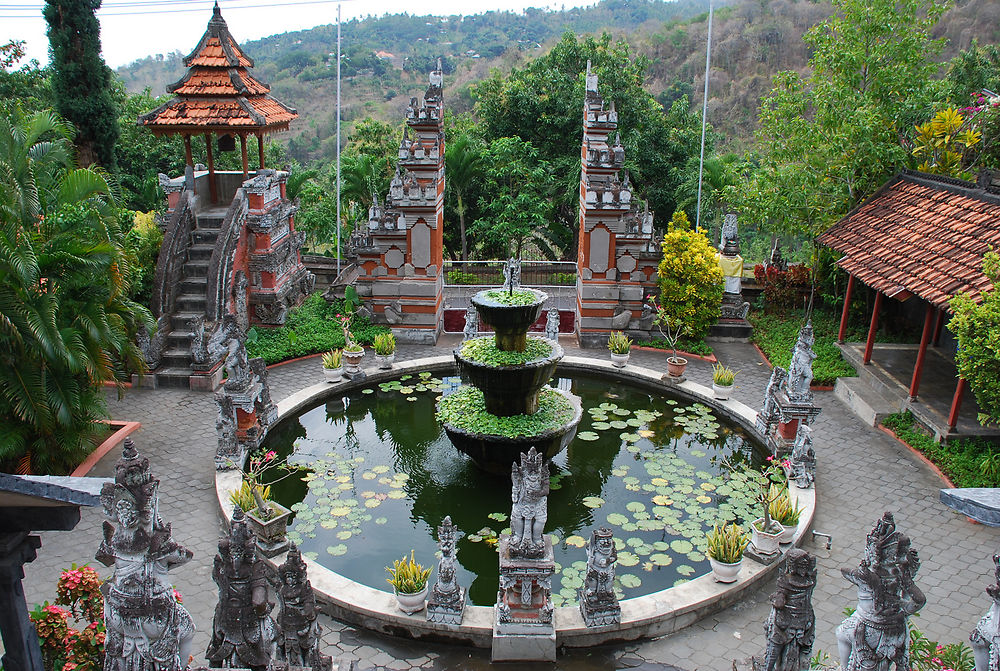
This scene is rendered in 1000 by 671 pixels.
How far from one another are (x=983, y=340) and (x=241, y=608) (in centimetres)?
1042

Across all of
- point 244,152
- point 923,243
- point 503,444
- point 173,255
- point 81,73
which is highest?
point 81,73

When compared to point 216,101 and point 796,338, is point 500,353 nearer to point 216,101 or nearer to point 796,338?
point 796,338

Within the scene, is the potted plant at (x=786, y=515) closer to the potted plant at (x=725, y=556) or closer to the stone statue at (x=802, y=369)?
the potted plant at (x=725, y=556)

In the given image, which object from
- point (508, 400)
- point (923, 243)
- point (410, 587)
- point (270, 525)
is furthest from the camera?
point (923, 243)

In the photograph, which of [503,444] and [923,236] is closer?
[503,444]

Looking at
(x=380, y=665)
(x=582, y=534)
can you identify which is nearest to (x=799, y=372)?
(x=582, y=534)

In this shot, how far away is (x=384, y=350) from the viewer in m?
15.4

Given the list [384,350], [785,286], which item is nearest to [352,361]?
[384,350]

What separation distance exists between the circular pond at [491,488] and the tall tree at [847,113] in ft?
21.2

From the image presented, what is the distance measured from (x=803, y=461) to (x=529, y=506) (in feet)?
16.4

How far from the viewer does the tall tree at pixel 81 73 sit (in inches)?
756

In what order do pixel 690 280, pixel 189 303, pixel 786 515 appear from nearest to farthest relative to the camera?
pixel 786 515 → pixel 189 303 → pixel 690 280

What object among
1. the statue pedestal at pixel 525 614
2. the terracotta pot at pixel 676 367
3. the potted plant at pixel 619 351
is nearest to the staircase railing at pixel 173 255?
the potted plant at pixel 619 351

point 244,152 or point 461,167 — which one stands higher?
point 244,152
